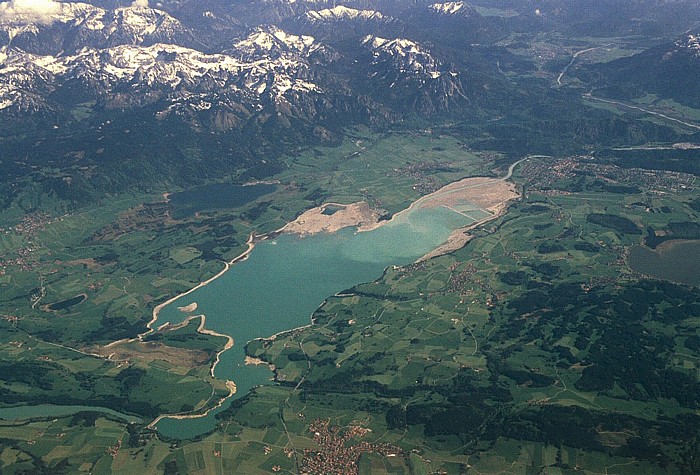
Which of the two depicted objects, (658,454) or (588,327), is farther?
(588,327)

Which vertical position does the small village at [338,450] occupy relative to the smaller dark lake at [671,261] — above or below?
below

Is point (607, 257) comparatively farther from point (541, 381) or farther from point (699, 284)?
point (541, 381)

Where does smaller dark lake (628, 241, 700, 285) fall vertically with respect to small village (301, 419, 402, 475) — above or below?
above

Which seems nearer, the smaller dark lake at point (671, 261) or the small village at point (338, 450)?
the small village at point (338, 450)

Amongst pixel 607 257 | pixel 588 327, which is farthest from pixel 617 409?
pixel 607 257

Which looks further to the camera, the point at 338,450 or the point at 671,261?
the point at 671,261

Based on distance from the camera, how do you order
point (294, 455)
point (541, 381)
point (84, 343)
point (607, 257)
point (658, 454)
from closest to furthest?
point (658, 454), point (294, 455), point (541, 381), point (84, 343), point (607, 257)

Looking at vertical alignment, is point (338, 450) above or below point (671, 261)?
below

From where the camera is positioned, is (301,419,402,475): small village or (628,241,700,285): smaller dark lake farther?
(628,241,700,285): smaller dark lake
